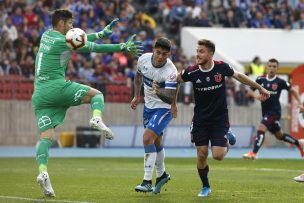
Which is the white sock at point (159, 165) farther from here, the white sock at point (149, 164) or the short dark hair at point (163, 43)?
the short dark hair at point (163, 43)

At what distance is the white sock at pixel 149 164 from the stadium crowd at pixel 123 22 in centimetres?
1715

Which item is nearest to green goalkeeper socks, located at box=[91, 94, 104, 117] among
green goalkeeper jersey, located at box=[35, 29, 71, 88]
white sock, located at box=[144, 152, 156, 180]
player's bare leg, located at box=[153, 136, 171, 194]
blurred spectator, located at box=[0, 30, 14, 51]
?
green goalkeeper jersey, located at box=[35, 29, 71, 88]

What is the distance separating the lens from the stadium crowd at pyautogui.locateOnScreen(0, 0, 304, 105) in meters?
32.4

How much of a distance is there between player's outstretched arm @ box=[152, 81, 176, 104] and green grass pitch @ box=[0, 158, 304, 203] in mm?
1391

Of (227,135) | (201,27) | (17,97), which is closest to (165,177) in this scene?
(227,135)

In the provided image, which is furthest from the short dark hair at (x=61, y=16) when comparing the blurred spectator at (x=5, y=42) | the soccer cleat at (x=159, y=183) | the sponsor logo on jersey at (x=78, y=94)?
the blurred spectator at (x=5, y=42)

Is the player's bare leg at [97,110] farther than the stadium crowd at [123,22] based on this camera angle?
No

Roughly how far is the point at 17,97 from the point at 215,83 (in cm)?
1822

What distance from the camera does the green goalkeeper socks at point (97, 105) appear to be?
43.8 ft

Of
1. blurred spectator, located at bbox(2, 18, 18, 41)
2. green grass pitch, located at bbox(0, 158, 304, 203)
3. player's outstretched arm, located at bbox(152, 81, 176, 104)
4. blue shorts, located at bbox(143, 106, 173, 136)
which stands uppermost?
blurred spectator, located at bbox(2, 18, 18, 41)

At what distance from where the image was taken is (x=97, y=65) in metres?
33.1

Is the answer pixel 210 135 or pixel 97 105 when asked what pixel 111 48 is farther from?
pixel 210 135

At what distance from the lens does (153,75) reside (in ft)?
47.9

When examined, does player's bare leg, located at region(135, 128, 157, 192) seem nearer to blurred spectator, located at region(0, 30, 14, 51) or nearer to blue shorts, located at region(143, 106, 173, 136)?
blue shorts, located at region(143, 106, 173, 136)
